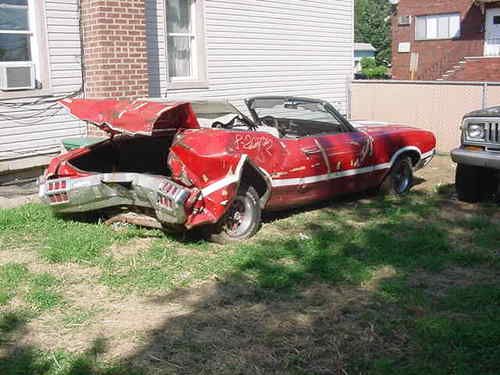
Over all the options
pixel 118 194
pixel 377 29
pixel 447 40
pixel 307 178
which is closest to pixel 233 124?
pixel 307 178

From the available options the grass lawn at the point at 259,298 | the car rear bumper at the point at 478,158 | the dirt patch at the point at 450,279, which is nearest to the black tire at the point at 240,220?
the grass lawn at the point at 259,298

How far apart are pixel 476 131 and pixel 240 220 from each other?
315 cm

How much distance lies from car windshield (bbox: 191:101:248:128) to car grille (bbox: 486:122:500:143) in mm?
2802

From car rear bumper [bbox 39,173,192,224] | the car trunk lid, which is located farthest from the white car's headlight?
car rear bumper [bbox 39,173,192,224]

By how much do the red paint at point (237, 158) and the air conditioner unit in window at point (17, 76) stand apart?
7.58ft

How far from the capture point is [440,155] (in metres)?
12.9

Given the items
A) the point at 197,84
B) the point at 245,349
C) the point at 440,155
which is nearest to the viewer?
the point at 245,349

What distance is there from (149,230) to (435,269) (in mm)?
2782

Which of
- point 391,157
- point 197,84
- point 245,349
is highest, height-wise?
point 197,84

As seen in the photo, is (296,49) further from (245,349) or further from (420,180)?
(245,349)

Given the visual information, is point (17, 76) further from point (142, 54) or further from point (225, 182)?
point (225, 182)

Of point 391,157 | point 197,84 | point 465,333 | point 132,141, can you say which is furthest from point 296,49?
point 465,333

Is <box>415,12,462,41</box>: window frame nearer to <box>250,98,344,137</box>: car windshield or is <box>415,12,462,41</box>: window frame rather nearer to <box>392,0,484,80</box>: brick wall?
<box>392,0,484,80</box>: brick wall

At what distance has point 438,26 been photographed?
32.1 meters
